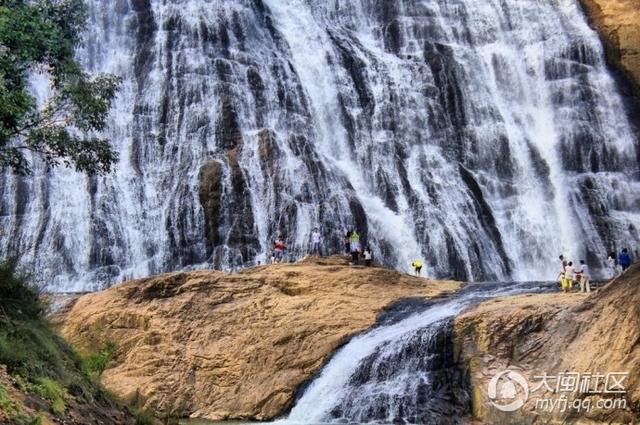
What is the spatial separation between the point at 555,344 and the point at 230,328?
10.5 meters

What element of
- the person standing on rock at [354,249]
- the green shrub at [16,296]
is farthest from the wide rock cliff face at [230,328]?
the green shrub at [16,296]

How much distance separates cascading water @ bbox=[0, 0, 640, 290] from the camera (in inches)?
1487

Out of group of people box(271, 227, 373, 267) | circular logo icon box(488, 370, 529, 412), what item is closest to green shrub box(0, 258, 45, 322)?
circular logo icon box(488, 370, 529, 412)

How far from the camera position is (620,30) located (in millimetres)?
51500

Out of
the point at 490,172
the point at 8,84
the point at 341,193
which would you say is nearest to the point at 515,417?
the point at 8,84

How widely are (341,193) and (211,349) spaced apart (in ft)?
55.9

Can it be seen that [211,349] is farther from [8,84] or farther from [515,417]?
[8,84]

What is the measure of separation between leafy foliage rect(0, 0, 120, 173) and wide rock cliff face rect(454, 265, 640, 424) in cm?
1002

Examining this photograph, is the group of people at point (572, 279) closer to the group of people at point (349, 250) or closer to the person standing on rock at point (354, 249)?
the group of people at point (349, 250)

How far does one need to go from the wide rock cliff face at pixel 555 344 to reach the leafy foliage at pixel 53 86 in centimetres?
1002

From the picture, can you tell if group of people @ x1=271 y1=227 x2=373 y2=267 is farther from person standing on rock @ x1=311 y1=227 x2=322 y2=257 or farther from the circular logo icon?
the circular logo icon

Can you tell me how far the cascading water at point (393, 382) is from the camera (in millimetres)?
19297

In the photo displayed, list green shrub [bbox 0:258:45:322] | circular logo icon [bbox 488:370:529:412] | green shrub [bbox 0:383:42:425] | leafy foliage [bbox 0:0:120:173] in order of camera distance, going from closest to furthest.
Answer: green shrub [bbox 0:383:42:425], green shrub [bbox 0:258:45:322], leafy foliage [bbox 0:0:120:173], circular logo icon [bbox 488:370:529:412]

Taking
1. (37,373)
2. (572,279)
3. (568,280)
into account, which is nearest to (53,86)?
(37,373)
